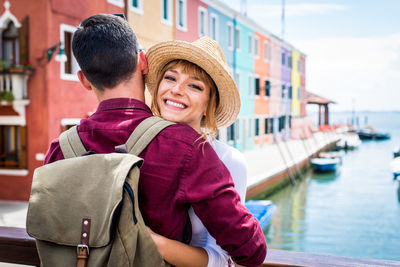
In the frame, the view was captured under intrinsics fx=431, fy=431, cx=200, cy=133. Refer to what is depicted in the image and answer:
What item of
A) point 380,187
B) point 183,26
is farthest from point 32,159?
point 380,187

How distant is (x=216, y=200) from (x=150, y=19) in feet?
34.4

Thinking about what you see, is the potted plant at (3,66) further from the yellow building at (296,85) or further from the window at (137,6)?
the yellow building at (296,85)

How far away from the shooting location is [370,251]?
9.51m

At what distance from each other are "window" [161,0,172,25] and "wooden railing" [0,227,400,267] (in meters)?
10.6

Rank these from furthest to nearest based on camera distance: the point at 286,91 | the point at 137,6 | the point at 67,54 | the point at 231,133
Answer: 1. the point at 286,91
2. the point at 231,133
3. the point at 137,6
4. the point at 67,54

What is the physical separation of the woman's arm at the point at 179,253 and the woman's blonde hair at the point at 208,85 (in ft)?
1.08

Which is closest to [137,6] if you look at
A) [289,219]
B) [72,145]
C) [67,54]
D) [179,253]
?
[67,54]

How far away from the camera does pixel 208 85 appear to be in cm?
127

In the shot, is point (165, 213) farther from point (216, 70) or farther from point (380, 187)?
point (380, 187)

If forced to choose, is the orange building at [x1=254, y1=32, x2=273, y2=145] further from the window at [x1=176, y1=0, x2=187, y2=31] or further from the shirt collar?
the shirt collar

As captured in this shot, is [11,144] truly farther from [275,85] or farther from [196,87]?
[275,85]

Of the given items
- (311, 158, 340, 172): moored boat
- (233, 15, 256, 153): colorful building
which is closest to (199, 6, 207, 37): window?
(233, 15, 256, 153): colorful building

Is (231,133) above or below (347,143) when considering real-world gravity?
above

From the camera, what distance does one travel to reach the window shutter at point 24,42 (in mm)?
8141
